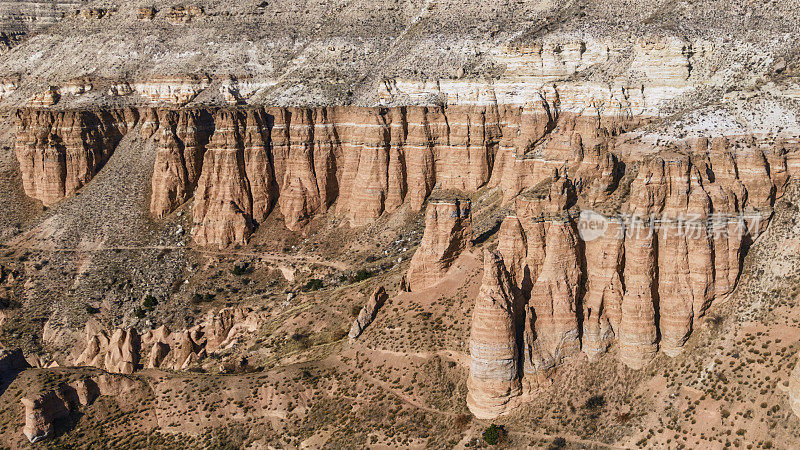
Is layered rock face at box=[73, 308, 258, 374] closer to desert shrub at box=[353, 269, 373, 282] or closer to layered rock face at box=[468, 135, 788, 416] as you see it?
desert shrub at box=[353, 269, 373, 282]

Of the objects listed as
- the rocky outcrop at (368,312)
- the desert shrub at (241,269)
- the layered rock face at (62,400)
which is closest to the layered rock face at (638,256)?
the rocky outcrop at (368,312)

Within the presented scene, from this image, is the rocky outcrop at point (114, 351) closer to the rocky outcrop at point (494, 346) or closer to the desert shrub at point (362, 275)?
the desert shrub at point (362, 275)

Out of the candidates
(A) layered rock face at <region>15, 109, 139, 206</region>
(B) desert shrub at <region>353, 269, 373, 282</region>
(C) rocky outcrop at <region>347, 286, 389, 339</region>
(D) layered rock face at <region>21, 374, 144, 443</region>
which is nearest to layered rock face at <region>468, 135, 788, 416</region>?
(C) rocky outcrop at <region>347, 286, 389, 339</region>

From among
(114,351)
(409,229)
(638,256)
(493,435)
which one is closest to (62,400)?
(114,351)

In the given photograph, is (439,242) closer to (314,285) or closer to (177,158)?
(314,285)

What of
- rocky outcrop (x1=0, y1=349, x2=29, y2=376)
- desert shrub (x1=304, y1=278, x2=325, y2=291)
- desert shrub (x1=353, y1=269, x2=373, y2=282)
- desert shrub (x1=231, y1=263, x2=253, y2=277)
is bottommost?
rocky outcrop (x1=0, y1=349, x2=29, y2=376)

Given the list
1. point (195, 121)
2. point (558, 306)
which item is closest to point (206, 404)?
point (558, 306)
